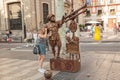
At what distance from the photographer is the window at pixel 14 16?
29109mm

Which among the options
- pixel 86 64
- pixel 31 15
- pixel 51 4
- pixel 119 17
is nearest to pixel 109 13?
pixel 119 17

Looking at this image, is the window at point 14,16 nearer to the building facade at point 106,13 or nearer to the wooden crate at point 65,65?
the wooden crate at point 65,65

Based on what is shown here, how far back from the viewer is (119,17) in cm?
5338

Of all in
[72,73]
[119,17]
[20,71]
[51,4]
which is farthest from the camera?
[119,17]

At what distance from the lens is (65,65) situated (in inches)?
341

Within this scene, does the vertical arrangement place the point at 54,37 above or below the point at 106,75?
above

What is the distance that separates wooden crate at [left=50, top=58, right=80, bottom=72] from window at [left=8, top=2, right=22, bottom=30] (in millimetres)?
20787

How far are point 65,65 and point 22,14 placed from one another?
20.6 m

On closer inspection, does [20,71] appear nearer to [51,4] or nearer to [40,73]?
[40,73]

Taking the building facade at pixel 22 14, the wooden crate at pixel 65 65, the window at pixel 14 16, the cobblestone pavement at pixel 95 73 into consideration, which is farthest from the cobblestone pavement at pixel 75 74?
the window at pixel 14 16

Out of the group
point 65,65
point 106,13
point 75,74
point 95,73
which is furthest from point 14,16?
point 106,13

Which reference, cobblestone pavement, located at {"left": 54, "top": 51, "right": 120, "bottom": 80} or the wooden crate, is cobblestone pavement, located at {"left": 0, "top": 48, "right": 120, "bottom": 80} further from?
the wooden crate

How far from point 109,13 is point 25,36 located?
31.6 metres

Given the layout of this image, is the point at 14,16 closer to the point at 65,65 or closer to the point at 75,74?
the point at 65,65
